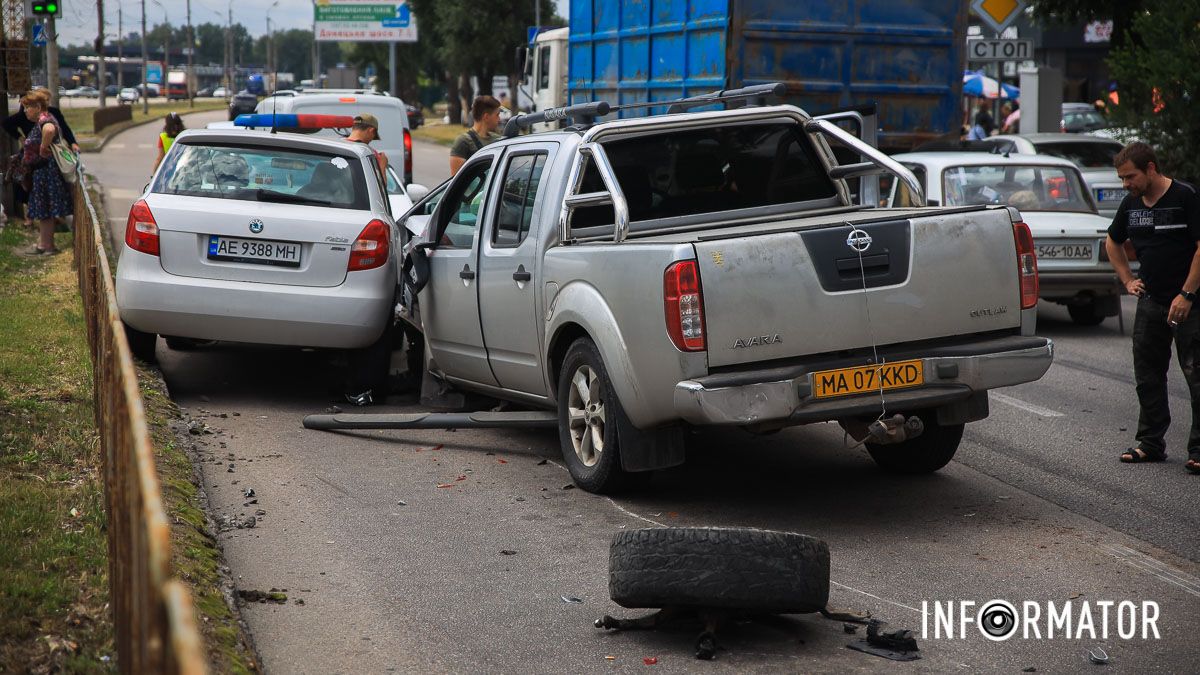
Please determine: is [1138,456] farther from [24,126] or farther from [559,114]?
[24,126]

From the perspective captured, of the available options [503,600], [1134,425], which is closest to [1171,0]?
[1134,425]

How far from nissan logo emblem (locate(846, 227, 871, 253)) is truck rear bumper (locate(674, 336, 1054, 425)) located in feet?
1.66

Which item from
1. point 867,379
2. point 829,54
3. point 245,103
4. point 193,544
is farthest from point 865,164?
point 245,103

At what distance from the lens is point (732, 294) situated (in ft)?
20.1

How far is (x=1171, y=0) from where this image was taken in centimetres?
1862

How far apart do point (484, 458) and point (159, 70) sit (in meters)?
176

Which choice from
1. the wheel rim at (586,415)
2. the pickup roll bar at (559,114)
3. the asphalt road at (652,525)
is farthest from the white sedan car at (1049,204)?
the wheel rim at (586,415)

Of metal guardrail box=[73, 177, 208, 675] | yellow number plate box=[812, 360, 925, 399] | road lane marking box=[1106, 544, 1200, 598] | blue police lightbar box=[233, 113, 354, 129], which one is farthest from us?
blue police lightbar box=[233, 113, 354, 129]

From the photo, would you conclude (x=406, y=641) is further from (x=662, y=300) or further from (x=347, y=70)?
(x=347, y=70)

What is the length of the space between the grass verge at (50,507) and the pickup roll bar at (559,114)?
2909 millimetres

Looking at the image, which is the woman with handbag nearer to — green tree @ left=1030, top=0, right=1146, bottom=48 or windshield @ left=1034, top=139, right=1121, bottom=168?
windshield @ left=1034, top=139, right=1121, bottom=168

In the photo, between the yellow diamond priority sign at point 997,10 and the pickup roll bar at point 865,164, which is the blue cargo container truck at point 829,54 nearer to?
the yellow diamond priority sign at point 997,10

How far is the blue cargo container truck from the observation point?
15.5m

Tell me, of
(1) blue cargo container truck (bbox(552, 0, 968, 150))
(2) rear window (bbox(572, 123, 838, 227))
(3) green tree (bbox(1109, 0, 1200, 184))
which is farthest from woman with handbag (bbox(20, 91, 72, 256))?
(3) green tree (bbox(1109, 0, 1200, 184))
